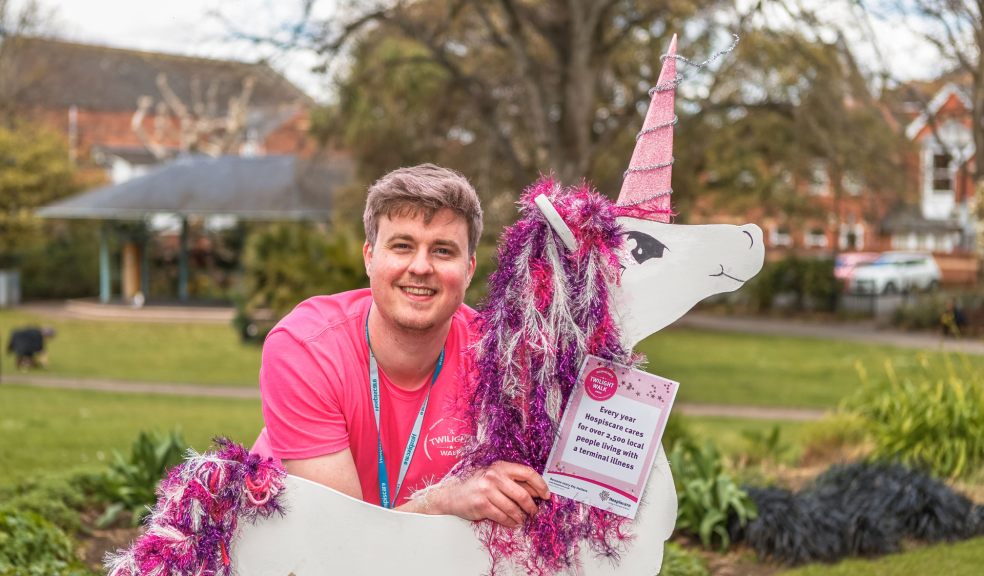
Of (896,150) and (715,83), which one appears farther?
(896,150)

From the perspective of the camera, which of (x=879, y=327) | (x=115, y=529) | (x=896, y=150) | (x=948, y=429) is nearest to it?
(x=115, y=529)

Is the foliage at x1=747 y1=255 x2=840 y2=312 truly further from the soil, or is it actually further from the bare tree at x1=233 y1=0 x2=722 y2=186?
the soil

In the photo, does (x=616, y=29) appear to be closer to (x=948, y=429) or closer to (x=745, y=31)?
(x=745, y=31)

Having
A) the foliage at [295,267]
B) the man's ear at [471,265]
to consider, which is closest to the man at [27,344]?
the foliage at [295,267]

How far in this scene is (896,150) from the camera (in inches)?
717

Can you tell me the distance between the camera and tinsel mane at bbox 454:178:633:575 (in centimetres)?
276

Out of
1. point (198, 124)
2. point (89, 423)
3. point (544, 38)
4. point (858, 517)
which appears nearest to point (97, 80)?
point (198, 124)

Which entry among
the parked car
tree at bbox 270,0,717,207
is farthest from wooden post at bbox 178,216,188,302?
the parked car

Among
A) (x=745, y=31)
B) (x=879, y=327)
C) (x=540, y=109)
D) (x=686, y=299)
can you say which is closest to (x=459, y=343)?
(x=686, y=299)

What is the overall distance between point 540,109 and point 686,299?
13327mm

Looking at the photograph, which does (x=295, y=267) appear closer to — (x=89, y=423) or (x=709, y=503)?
(x=89, y=423)

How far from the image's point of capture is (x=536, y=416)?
2775mm

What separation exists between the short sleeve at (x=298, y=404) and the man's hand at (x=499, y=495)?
356mm

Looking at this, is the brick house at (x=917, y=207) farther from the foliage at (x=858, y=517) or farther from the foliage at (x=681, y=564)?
the foliage at (x=681, y=564)
